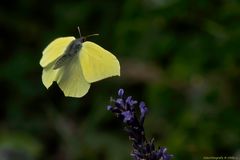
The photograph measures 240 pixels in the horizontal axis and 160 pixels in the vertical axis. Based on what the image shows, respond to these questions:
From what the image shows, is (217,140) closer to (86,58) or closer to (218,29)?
(218,29)

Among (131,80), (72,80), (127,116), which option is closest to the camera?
(127,116)

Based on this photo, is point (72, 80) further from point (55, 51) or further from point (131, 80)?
point (131, 80)

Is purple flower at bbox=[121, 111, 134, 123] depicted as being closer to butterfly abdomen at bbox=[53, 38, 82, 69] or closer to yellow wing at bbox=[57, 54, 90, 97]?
yellow wing at bbox=[57, 54, 90, 97]

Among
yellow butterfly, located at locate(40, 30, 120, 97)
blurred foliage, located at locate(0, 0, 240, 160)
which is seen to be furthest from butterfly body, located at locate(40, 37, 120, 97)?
blurred foliage, located at locate(0, 0, 240, 160)

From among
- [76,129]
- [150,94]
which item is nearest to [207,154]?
[150,94]

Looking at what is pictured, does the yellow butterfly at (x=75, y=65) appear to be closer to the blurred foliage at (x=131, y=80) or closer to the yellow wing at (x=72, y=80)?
the yellow wing at (x=72, y=80)

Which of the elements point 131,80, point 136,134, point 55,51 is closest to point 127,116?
point 136,134

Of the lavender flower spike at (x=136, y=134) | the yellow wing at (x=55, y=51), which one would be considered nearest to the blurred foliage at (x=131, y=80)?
the yellow wing at (x=55, y=51)
